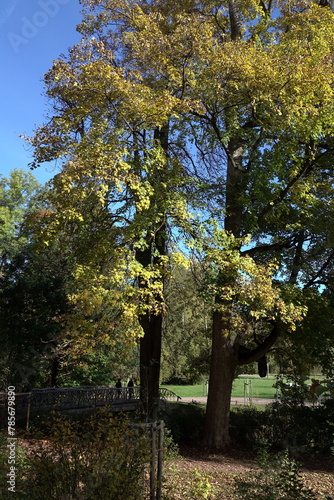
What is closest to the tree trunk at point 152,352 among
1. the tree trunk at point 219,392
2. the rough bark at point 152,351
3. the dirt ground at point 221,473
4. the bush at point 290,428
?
the rough bark at point 152,351

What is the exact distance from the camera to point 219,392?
42.1ft

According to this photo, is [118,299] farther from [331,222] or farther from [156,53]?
[331,222]

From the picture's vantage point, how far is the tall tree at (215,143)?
8.77 meters

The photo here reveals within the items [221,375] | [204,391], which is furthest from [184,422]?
[204,391]

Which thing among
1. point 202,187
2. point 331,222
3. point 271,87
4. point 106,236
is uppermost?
point 271,87

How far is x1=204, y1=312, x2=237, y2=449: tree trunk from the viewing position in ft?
41.7

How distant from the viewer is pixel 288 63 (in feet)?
31.7

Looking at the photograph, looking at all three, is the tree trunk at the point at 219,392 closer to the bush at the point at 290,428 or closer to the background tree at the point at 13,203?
the bush at the point at 290,428

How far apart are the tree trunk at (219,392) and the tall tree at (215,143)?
37 millimetres

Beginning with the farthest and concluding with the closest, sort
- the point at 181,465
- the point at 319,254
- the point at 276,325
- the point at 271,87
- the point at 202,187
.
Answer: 1. the point at 319,254
2. the point at 276,325
3. the point at 202,187
4. the point at 271,87
5. the point at 181,465

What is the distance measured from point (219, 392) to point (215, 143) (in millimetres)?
7580

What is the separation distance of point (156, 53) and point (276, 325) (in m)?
8.39

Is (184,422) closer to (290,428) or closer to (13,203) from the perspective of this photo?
(290,428)

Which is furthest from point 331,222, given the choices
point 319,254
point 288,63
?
point 288,63
